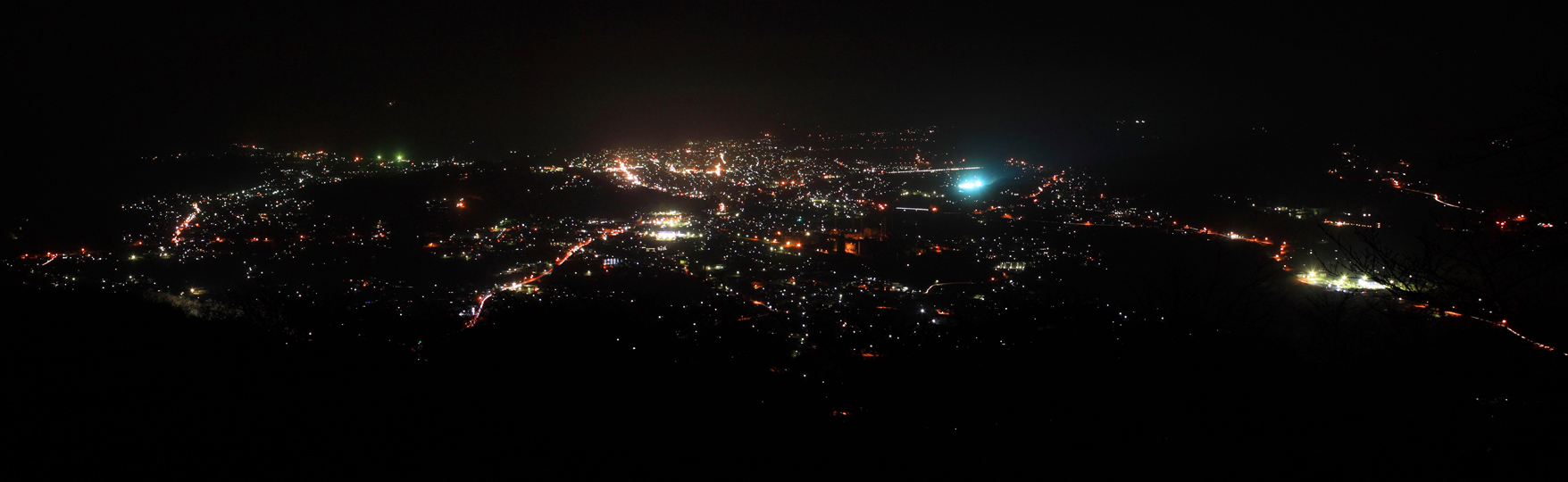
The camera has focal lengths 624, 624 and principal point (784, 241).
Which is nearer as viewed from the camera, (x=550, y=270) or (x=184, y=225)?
(x=550, y=270)

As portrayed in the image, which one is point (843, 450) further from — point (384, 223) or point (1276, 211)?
point (384, 223)

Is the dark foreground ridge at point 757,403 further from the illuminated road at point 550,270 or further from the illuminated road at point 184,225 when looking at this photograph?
the illuminated road at point 184,225

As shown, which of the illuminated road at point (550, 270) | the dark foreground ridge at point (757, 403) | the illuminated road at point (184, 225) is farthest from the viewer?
the illuminated road at point (184, 225)

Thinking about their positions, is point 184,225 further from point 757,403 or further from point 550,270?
point 757,403

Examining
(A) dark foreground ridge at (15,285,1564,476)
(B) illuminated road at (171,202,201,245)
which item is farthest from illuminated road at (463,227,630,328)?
(B) illuminated road at (171,202,201,245)

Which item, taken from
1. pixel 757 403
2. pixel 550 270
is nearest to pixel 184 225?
pixel 550 270

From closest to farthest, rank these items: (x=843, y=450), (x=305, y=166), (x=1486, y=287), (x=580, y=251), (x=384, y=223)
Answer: (x=1486, y=287)
(x=843, y=450)
(x=580, y=251)
(x=384, y=223)
(x=305, y=166)

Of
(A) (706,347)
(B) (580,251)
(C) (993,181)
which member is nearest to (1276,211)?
(C) (993,181)

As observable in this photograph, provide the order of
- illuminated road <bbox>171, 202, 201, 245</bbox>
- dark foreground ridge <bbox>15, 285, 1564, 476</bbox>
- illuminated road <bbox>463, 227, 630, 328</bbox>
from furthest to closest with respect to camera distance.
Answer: illuminated road <bbox>171, 202, 201, 245</bbox> < illuminated road <bbox>463, 227, 630, 328</bbox> < dark foreground ridge <bbox>15, 285, 1564, 476</bbox>

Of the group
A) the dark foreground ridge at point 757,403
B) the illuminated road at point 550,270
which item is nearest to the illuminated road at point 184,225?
the illuminated road at point 550,270

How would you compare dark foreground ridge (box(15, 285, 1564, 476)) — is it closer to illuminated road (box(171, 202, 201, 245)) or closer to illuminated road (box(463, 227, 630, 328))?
illuminated road (box(463, 227, 630, 328))

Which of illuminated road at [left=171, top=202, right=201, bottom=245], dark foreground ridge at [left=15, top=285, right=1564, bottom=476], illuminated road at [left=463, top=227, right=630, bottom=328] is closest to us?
dark foreground ridge at [left=15, top=285, right=1564, bottom=476]
